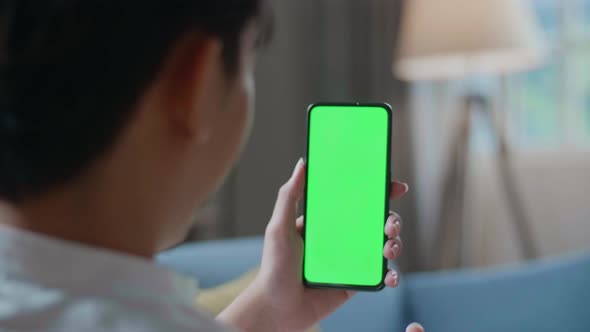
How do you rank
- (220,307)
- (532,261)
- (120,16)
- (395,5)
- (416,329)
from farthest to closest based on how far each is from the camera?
(395,5), (532,261), (220,307), (416,329), (120,16)

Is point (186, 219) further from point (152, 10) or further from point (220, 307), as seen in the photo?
point (220, 307)

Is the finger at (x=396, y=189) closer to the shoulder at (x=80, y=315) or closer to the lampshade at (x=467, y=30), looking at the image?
the shoulder at (x=80, y=315)

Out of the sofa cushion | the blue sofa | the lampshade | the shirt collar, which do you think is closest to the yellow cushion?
the blue sofa

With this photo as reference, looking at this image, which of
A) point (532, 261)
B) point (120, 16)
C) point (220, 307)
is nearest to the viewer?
point (120, 16)

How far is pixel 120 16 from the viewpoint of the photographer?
15.3 inches

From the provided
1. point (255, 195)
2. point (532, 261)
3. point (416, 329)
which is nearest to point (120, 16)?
point (416, 329)

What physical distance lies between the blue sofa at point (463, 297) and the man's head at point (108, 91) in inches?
35.5

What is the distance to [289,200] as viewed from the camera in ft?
2.44

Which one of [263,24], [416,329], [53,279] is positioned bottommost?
[416,329]

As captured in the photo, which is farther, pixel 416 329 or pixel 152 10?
pixel 416 329

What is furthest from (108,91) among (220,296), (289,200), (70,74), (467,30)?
(467,30)

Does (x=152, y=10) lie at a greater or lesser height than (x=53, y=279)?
greater

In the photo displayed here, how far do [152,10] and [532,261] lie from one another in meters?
1.94

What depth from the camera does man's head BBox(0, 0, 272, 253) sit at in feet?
1.25
